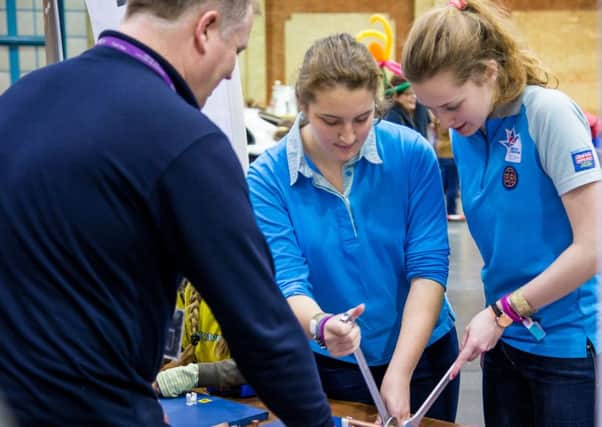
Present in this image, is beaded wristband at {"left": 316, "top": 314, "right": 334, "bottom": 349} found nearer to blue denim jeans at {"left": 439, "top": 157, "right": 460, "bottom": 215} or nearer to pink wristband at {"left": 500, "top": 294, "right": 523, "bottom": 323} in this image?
pink wristband at {"left": 500, "top": 294, "right": 523, "bottom": 323}

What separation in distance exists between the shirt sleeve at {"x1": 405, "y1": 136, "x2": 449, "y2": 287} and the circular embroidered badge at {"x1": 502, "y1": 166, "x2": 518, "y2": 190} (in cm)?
18

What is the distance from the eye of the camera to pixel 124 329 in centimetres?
94

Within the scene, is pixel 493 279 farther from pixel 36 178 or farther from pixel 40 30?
pixel 40 30

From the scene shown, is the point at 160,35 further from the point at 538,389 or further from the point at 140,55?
the point at 538,389

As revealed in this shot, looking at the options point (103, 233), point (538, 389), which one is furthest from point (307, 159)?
point (103, 233)

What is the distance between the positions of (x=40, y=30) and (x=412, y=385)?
148 cm

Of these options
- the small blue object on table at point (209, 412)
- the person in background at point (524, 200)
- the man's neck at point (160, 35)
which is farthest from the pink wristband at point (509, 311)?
the man's neck at point (160, 35)

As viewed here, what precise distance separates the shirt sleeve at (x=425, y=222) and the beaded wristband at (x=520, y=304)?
0.19 metres

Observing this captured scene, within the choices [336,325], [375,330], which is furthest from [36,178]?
[375,330]

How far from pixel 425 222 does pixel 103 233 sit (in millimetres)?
925

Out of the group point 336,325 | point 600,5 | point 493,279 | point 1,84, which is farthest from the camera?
point 1,84

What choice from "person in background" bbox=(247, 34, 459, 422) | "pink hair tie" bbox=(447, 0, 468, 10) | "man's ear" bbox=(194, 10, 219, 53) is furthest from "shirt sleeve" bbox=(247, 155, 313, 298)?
"man's ear" bbox=(194, 10, 219, 53)

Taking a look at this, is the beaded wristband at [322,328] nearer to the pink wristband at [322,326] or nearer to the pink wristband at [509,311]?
the pink wristband at [322,326]

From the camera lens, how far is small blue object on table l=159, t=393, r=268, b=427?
1586 millimetres
